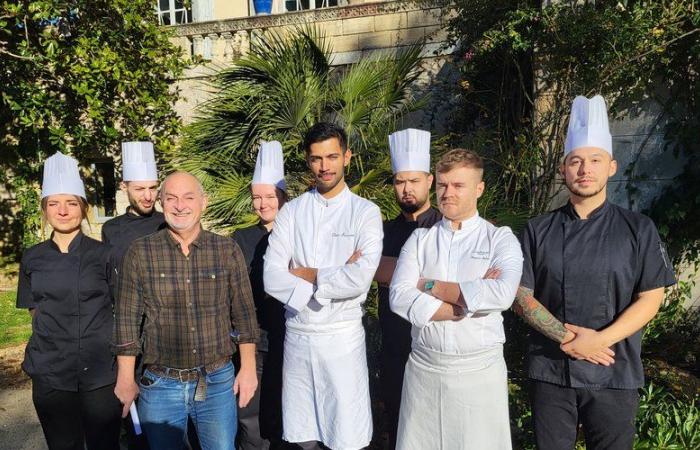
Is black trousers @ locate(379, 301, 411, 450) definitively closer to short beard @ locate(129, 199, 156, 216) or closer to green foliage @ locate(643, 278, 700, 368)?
short beard @ locate(129, 199, 156, 216)

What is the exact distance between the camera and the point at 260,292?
11.1ft

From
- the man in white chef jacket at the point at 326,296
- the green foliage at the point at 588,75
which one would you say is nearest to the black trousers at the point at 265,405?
the man in white chef jacket at the point at 326,296

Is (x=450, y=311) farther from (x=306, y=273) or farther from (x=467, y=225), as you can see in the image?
(x=306, y=273)

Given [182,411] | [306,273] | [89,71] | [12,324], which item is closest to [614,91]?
[306,273]

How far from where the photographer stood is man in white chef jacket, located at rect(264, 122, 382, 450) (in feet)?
8.92

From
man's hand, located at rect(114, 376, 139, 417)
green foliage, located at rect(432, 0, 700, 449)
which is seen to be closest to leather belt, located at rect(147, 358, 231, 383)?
man's hand, located at rect(114, 376, 139, 417)

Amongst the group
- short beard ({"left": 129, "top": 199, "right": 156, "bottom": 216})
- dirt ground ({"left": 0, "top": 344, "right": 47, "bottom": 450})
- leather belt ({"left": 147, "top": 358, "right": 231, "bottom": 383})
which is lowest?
dirt ground ({"left": 0, "top": 344, "right": 47, "bottom": 450})

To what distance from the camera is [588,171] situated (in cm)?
256

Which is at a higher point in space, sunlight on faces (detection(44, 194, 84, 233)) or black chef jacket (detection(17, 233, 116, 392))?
sunlight on faces (detection(44, 194, 84, 233))

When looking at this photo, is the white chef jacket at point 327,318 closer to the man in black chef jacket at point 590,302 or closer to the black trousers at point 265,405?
the black trousers at point 265,405

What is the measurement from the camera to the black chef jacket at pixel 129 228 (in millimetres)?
3535

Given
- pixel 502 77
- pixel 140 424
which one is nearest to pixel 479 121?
pixel 502 77

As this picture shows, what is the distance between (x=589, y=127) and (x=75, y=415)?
119 inches

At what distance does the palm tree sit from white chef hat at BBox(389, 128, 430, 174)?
1.76m
